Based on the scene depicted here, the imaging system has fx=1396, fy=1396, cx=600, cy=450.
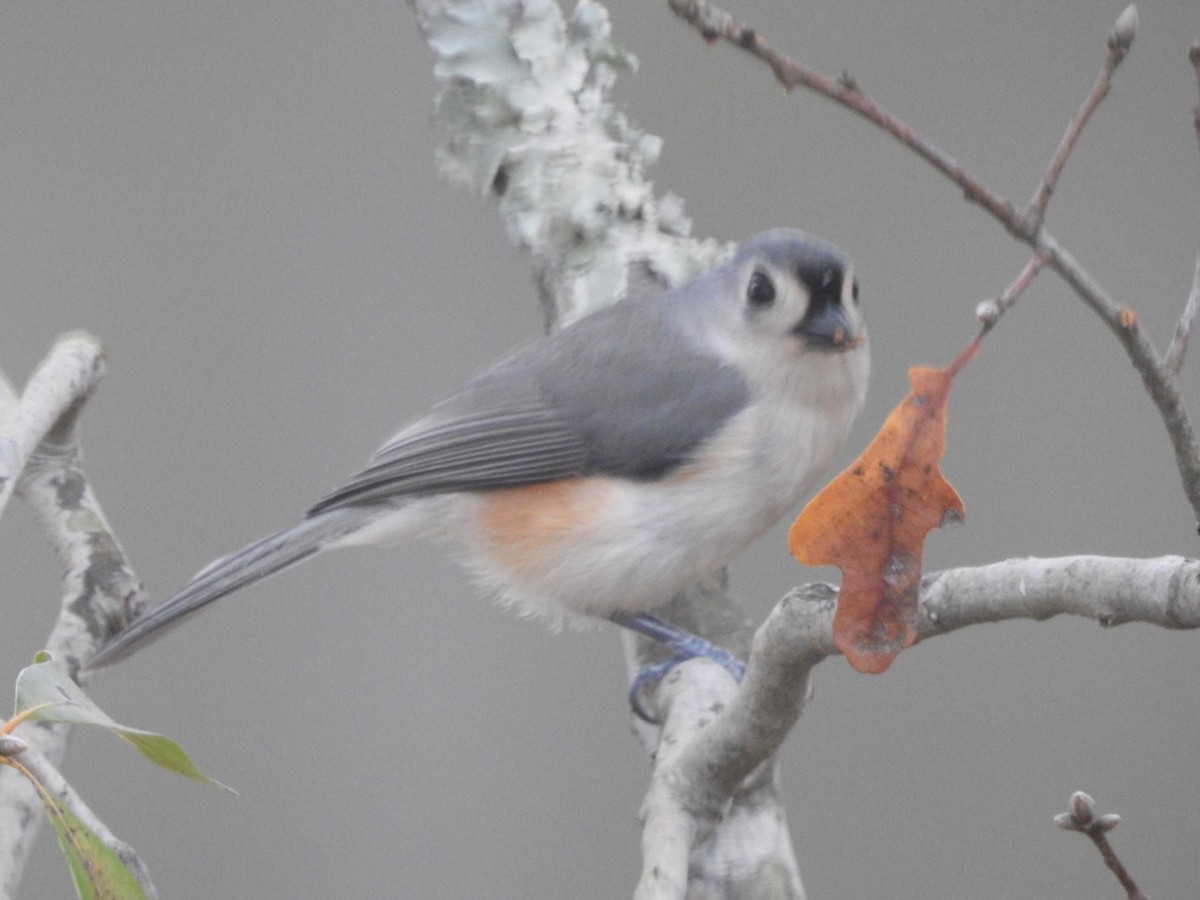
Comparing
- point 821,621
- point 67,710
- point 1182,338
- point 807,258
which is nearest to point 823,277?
point 807,258

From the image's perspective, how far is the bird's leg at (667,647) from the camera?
1301mm

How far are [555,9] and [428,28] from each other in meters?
0.15

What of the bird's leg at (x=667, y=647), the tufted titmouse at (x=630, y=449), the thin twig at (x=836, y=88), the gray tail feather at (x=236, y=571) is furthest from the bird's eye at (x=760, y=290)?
the thin twig at (x=836, y=88)

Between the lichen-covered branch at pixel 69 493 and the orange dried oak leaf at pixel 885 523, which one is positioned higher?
the lichen-covered branch at pixel 69 493

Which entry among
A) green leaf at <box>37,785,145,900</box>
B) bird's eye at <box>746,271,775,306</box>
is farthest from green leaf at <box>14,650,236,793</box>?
bird's eye at <box>746,271,775,306</box>

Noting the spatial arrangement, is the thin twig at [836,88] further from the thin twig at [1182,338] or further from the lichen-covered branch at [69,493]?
the lichen-covered branch at [69,493]

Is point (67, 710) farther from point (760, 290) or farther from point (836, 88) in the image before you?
point (760, 290)

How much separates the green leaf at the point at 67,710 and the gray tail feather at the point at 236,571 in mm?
418

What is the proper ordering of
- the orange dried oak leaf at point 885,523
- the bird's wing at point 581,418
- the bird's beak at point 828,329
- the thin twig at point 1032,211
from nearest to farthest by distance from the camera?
1. the thin twig at point 1032,211
2. the orange dried oak leaf at point 885,523
3. the bird's beak at point 828,329
4. the bird's wing at point 581,418

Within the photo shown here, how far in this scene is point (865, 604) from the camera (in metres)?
0.68

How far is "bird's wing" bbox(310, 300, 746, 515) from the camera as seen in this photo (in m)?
1.34

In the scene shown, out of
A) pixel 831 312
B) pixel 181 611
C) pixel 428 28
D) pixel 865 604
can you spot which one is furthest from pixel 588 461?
pixel 865 604

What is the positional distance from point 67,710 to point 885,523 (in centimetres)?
42

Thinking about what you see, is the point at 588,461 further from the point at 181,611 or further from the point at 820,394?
the point at 181,611
